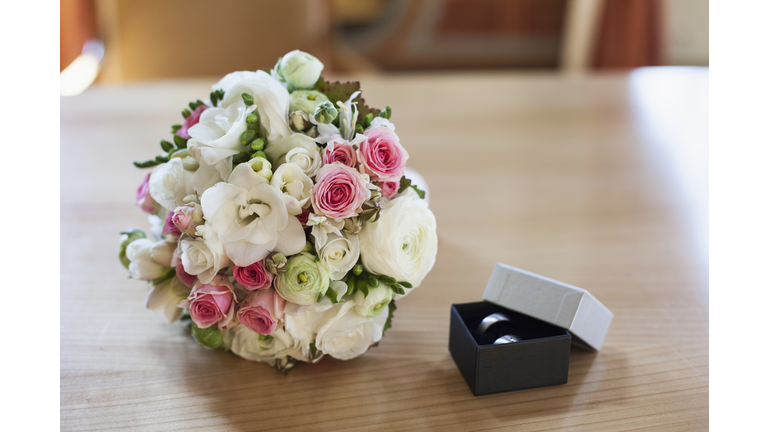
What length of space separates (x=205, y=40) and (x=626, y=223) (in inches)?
51.3

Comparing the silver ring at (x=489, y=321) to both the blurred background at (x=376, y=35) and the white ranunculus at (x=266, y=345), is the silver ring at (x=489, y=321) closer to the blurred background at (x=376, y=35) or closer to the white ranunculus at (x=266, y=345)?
the white ranunculus at (x=266, y=345)

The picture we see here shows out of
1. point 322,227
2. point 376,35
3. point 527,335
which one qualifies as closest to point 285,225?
point 322,227

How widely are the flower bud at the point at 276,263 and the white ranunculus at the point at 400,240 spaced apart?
0.06m

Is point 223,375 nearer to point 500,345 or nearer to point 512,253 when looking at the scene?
point 500,345

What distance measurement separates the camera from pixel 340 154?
45 cm

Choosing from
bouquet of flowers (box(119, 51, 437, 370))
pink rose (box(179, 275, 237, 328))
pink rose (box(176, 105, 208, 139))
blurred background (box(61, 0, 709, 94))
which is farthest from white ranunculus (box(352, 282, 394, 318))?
blurred background (box(61, 0, 709, 94))

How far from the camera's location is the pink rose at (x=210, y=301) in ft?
1.49

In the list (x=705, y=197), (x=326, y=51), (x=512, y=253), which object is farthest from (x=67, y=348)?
(x=326, y=51)

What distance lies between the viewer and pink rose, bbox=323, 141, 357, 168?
1.49 ft

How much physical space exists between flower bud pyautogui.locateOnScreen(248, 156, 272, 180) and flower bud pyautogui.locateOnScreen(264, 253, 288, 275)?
→ 0.20ft

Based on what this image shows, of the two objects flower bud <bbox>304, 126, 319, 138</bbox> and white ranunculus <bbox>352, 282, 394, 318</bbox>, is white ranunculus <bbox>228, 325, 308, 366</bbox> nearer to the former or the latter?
white ranunculus <bbox>352, 282, 394, 318</bbox>

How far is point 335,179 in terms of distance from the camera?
0.43m

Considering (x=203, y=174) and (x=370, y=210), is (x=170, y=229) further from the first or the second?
(x=370, y=210)

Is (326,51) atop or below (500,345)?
atop
